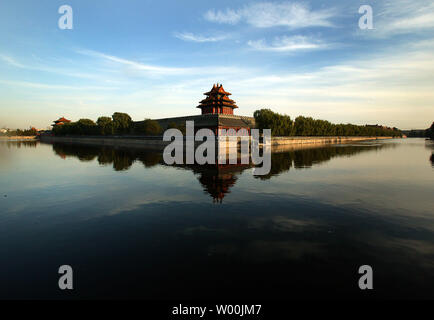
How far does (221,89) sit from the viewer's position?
239 ft

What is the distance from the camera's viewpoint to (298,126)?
91.6 m

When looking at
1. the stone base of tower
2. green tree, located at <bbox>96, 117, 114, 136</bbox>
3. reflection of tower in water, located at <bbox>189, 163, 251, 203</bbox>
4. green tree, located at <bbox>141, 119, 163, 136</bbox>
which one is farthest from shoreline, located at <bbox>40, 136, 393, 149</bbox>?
reflection of tower in water, located at <bbox>189, 163, 251, 203</bbox>

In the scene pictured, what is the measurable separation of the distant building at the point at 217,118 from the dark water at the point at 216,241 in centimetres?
4610

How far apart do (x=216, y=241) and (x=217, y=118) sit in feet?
181

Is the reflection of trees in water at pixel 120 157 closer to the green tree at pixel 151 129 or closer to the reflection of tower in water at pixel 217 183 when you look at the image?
the reflection of tower in water at pixel 217 183

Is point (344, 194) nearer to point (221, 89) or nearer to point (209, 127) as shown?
point (209, 127)

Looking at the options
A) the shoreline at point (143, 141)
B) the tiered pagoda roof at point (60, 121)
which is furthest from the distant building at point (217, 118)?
the tiered pagoda roof at point (60, 121)

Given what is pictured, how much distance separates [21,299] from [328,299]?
8081 mm

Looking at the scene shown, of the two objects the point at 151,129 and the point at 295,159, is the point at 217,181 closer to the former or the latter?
the point at 295,159

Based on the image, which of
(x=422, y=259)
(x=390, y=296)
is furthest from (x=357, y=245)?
(x=390, y=296)

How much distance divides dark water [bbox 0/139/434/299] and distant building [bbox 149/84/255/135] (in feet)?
151

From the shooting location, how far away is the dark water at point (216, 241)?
6.20 metres

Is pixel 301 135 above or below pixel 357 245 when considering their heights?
above
